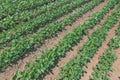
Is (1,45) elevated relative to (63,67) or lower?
elevated

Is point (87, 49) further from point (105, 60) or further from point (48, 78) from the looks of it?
point (48, 78)

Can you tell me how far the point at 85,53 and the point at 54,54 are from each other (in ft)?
6.55

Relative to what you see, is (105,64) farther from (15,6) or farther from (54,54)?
(15,6)

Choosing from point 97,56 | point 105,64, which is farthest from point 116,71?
point 97,56

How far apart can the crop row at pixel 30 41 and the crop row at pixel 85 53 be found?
5.99 ft

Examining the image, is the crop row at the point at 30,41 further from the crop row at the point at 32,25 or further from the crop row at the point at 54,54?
the crop row at the point at 54,54

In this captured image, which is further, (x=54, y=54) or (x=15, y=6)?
(x=15, y=6)

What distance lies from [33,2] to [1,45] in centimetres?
521

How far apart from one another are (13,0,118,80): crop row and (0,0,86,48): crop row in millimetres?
1590

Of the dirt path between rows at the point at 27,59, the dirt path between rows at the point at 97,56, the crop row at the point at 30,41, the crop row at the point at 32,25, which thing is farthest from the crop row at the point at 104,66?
the crop row at the point at 32,25

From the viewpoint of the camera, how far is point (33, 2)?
16.9 meters

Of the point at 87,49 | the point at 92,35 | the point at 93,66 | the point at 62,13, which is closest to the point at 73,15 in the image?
the point at 62,13

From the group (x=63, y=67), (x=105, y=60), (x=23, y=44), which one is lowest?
(x=105, y=60)

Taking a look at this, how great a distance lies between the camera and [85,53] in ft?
47.0
